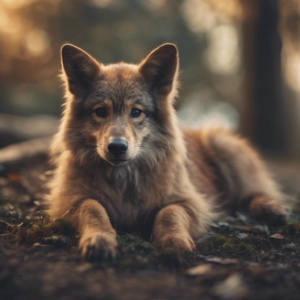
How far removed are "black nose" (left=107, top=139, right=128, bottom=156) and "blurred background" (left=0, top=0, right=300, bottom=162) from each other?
8507mm

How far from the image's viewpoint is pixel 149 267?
8.86ft

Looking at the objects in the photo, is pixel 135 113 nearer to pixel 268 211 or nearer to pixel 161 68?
pixel 161 68

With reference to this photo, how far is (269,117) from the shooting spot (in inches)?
440

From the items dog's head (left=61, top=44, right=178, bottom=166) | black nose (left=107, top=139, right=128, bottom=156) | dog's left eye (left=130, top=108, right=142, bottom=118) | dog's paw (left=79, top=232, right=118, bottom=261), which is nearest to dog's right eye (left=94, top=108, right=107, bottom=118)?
dog's head (left=61, top=44, right=178, bottom=166)

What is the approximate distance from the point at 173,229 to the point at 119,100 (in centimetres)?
152

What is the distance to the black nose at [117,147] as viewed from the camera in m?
3.40

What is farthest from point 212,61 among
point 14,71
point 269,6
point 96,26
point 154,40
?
point 14,71

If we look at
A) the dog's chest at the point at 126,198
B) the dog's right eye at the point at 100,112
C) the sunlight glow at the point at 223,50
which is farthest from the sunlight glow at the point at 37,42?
the dog's chest at the point at 126,198

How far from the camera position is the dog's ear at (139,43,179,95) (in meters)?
4.06

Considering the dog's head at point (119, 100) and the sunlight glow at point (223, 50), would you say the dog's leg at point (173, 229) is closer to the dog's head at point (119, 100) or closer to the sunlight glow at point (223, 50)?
the dog's head at point (119, 100)

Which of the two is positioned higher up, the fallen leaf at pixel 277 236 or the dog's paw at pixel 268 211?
the dog's paw at pixel 268 211

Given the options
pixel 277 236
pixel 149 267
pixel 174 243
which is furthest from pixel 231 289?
pixel 277 236

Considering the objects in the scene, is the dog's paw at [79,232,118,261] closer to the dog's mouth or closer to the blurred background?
the dog's mouth

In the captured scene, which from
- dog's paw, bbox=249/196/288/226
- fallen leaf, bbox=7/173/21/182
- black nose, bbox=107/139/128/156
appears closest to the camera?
black nose, bbox=107/139/128/156
